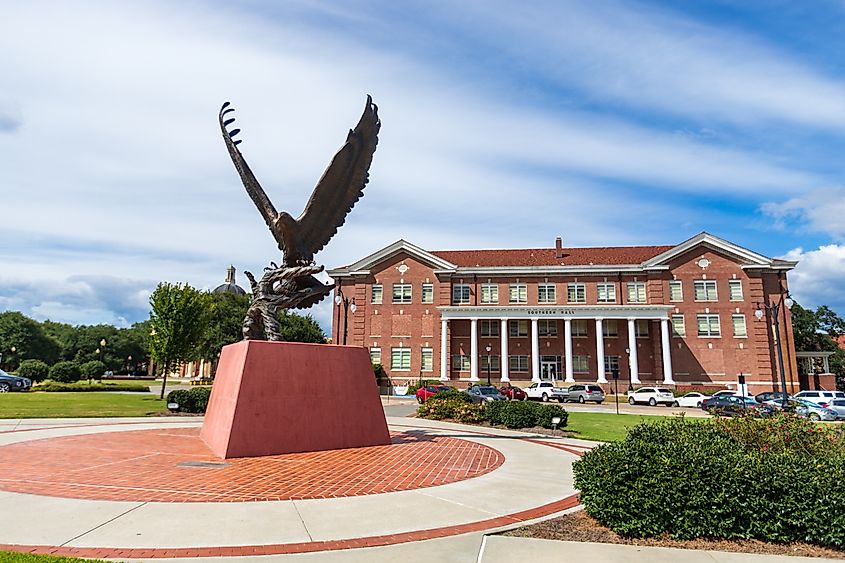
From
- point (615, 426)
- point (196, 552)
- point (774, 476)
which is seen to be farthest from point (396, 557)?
point (615, 426)

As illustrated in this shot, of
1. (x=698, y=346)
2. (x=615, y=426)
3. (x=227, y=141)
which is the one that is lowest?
(x=615, y=426)

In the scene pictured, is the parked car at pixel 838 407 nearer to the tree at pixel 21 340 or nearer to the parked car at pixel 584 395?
the parked car at pixel 584 395

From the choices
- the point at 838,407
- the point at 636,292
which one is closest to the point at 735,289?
the point at 636,292

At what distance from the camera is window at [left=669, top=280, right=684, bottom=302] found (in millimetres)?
48625

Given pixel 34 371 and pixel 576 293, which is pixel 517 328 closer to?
pixel 576 293

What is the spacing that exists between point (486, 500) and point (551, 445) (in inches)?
295

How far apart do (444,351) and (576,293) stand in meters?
13.7

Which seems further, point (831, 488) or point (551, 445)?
point (551, 445)

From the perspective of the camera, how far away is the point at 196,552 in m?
5.30

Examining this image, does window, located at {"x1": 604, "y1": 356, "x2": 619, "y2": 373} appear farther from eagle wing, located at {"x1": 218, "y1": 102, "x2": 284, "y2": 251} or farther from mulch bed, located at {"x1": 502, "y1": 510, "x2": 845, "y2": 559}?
mulch bed, located at {"x1": 502, "y1": 510, "x2": 845, "y2": 559}

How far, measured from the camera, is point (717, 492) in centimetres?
611

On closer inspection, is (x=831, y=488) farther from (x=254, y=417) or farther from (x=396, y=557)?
(x=254, y=417)

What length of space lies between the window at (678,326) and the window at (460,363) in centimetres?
1874

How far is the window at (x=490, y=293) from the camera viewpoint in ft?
171
